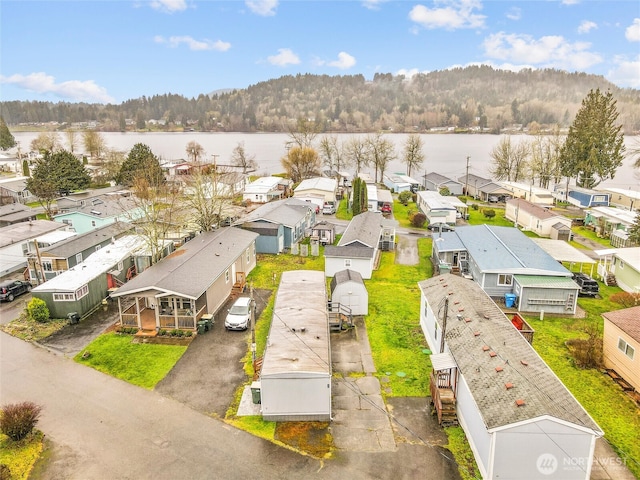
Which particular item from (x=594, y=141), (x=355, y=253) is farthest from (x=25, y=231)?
(x=594, y=141)

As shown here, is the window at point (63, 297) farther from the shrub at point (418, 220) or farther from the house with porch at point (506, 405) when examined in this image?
the shrub at point (418, 220)

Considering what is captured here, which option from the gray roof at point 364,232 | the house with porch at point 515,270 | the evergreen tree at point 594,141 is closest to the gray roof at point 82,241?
the gray roof at point 364,232

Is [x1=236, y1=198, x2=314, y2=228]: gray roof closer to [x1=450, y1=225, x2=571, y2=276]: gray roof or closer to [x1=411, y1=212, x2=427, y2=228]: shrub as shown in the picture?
[x1=411, y1=212, x2=427, y2=228]: shrub

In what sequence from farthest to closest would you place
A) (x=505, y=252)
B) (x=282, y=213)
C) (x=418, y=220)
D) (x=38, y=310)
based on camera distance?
(x=418, y=220)
(x=282, y=213)
(x=505, y=252)
(x=38, y=310)

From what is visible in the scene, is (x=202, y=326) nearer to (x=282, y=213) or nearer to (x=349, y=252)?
(x=349, y=252)

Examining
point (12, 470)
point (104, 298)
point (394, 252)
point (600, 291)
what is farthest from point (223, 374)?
point (600, 291)

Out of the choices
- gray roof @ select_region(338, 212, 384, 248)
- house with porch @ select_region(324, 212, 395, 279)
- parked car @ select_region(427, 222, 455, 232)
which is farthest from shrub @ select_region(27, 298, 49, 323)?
parked car @ select_region(427, 222, 455, 232)

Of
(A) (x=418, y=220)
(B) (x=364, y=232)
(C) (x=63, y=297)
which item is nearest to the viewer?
(C) (x=63, y=297)
